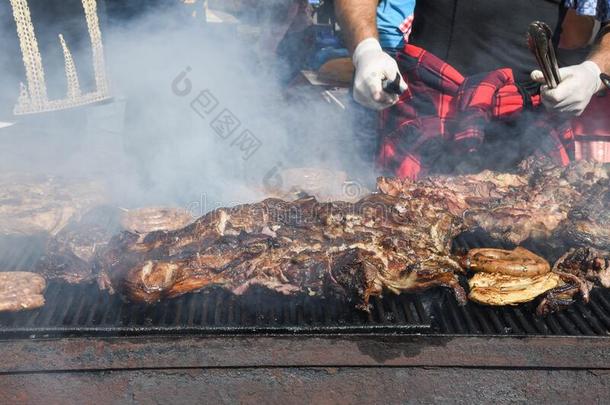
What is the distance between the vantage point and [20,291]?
258 cm

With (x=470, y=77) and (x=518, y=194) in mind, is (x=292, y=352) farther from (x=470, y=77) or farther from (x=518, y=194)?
(x=470, y=77)

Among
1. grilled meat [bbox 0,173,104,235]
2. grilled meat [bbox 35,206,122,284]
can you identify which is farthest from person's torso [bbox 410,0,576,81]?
grilled meat [bbox 35,206,122,284]

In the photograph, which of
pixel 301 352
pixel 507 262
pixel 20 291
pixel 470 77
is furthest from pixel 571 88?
pixel 20 291

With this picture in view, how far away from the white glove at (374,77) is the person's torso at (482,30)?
3.84 feet

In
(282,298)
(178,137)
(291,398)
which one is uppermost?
(282,298)

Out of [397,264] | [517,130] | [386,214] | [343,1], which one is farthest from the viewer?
[343,1]

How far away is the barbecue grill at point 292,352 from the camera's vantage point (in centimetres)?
235

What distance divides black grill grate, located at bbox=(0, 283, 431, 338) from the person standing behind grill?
1955 mm

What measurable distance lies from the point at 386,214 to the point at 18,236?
2358 millimetres

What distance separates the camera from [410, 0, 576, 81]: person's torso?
466cm

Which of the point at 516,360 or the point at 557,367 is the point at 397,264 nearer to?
the point at 516,360

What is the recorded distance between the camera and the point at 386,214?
3.21 metres

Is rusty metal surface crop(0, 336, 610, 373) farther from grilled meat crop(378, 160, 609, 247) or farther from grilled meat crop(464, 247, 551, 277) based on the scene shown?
grilled meat crop(378, 160, 609, 247)

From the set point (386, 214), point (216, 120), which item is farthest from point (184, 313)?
point (216, 120)
